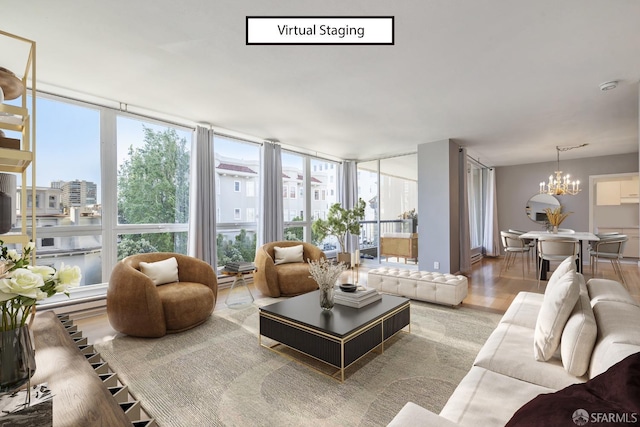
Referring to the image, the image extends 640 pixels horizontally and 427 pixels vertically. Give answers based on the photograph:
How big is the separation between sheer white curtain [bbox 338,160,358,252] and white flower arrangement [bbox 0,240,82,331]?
6810mm

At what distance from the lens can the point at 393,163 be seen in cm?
722

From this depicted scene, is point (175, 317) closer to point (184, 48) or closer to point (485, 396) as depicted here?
point (184, 48)

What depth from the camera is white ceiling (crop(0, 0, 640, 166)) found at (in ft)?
6.95

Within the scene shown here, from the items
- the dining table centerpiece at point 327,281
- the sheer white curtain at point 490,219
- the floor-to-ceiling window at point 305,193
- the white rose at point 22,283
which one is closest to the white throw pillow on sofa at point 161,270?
the dining table centerpiece at point 327,281

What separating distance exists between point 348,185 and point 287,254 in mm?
3454

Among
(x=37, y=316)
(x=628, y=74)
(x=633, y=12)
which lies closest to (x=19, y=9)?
(x=37, y=316)

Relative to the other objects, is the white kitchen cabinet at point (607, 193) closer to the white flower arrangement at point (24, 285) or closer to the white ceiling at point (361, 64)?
the white ceiling at point (361, 64)

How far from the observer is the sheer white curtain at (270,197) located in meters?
5.64

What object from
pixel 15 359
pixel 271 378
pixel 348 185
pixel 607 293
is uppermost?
pixel 348 185

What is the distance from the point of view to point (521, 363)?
1650mm

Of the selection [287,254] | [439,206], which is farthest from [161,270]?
[439,206]

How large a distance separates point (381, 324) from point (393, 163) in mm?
5242

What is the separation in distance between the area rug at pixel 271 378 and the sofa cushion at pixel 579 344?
81 centimetres

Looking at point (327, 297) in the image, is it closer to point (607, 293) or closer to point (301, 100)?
point (607, 293)
